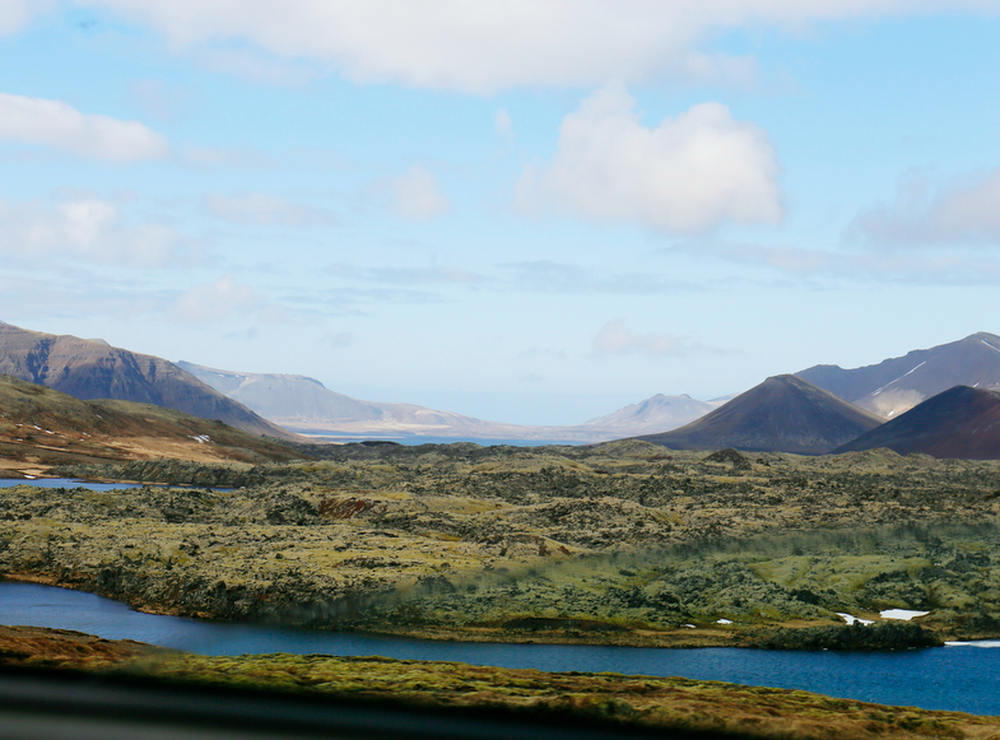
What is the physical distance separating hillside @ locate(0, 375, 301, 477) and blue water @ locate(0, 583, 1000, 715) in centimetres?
10747

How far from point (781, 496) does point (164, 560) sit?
64066 mm

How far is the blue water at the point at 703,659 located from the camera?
27.2 meters

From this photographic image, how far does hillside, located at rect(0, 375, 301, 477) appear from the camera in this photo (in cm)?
14075

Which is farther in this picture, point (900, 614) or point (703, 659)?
point (900, 614)

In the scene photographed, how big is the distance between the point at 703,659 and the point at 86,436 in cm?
16167

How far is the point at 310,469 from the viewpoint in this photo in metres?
125

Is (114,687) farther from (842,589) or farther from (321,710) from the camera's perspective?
(842,589)

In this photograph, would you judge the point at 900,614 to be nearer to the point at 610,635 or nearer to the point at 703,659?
the point at 703,659

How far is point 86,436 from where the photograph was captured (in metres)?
166

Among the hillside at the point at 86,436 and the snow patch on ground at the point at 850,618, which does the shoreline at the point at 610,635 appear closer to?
the snow patch on ground at the point at 850,618

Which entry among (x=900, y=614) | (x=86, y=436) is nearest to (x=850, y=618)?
(x=900, y=614)

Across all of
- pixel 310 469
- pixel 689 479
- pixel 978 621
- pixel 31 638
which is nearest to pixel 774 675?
pixel 978 621

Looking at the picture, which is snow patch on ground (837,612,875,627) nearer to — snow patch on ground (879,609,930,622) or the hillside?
snow patch on ground (879,609,930,622)

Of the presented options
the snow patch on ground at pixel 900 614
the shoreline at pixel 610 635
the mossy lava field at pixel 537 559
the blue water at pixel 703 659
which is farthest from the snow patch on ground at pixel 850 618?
the blue water at pixel 703 659
